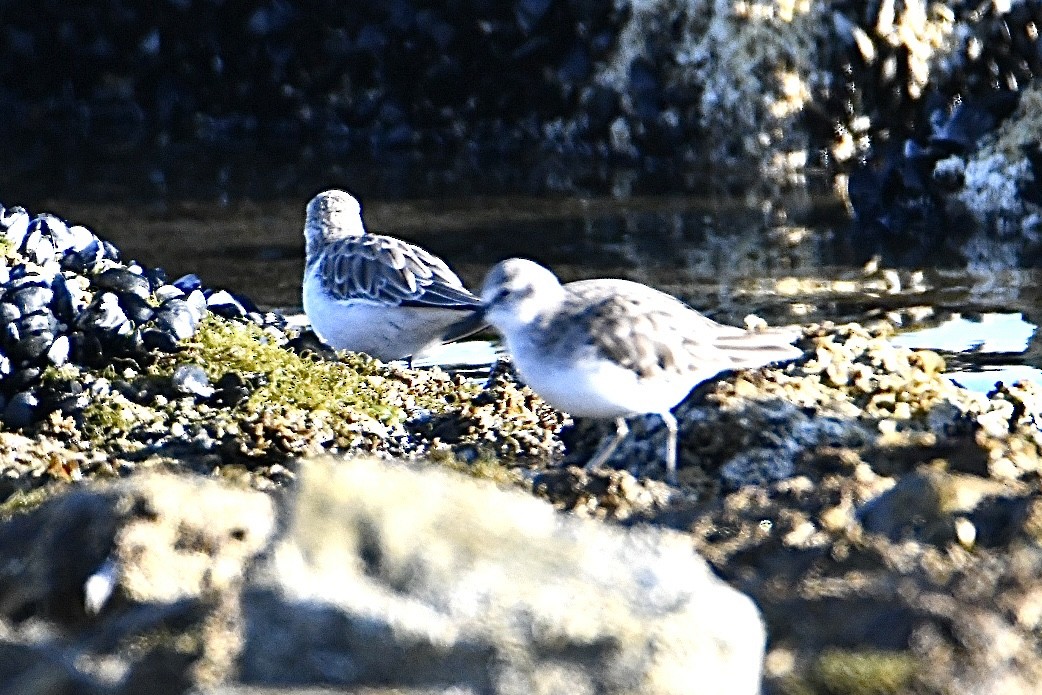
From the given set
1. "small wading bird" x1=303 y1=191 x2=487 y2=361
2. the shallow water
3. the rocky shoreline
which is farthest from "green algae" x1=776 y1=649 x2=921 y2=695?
"small wading bird" x1=303 y1=191 x2=487 y2=361

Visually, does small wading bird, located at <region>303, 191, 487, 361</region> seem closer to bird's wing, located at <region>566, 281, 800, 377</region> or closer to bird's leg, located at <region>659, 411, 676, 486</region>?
bird's wing, located at <region>566, 281, 800, 377</region>

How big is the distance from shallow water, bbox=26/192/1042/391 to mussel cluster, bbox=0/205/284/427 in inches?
56.1

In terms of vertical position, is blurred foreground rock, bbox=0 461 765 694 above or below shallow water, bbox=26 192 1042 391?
above

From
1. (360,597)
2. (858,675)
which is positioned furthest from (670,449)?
(360,597)

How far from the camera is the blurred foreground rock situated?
122 inches

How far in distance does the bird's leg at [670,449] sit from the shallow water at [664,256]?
218 cm

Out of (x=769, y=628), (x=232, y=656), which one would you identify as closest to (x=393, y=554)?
(x=232, y=656)

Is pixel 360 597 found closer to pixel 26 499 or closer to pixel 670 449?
pixel 26 499

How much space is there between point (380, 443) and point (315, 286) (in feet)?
5.81

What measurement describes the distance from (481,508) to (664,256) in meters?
6.87

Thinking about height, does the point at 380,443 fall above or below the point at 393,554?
below

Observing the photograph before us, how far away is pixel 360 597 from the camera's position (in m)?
3.17

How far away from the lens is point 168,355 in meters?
6.79

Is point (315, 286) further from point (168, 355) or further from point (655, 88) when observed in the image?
point (655, 88)
